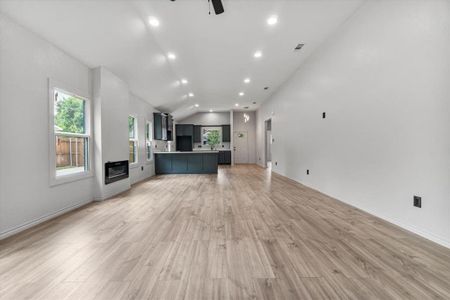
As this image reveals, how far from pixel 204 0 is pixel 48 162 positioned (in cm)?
310

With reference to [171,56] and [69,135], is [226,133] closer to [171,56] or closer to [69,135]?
[171,56]

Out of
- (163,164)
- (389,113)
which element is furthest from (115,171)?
(389,113)

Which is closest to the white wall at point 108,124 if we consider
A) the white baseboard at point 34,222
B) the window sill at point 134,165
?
the white baseboard at point 34,222

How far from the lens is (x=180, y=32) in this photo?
363cm

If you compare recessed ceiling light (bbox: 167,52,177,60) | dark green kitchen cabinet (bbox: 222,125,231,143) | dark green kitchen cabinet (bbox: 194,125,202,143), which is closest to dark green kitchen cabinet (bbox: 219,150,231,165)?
dark green kitchen cabinet (bbox: 222,125,231,143)

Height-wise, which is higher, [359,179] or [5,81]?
[5,81]

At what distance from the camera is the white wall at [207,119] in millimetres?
11781

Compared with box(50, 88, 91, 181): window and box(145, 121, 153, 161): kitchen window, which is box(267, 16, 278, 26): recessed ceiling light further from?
box(145, 121, 153, 161): kitchen window

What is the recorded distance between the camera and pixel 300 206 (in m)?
3.44

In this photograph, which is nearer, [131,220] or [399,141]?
[399,141]

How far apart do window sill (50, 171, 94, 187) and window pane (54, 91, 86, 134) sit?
72cm

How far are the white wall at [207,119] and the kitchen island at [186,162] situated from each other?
421cm

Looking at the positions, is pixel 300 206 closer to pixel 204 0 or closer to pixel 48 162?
pixel 204 0

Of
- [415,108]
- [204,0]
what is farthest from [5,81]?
[415,108]
